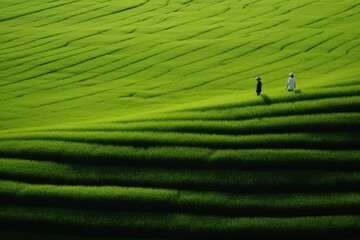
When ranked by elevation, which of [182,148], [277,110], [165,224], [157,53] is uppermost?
[157,53]

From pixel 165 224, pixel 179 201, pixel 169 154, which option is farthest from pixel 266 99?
pixel 165 224

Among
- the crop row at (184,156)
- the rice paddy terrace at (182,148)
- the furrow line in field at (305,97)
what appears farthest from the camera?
the furrow line in field at (305,97)

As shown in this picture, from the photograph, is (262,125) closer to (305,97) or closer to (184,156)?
(305,97)

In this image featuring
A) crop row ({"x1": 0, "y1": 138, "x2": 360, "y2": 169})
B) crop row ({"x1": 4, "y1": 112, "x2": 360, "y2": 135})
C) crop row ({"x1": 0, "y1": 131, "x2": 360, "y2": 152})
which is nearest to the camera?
crop row ({"x1": 0, "y1": 138, "x2": 360, "y2": 169})

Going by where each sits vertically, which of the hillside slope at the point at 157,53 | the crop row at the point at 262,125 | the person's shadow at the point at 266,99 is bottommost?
the crop row at the point at 262,125

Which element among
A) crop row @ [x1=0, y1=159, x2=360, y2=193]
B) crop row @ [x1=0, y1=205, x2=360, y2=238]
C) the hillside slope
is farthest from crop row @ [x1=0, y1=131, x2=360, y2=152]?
the hillside slope

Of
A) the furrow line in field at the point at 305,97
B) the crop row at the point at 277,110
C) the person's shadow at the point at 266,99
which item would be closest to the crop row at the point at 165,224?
the crop row at the point at 277,110

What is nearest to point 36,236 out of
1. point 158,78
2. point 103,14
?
Result: point 158,78

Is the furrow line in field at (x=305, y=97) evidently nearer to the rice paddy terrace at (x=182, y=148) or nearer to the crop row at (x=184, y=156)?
the rice paddy terrace at (x=182, y=148)

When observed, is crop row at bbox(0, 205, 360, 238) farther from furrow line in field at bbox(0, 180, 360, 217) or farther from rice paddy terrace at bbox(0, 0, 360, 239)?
furrow line in field at bbox(0, 180, 360, 217)
